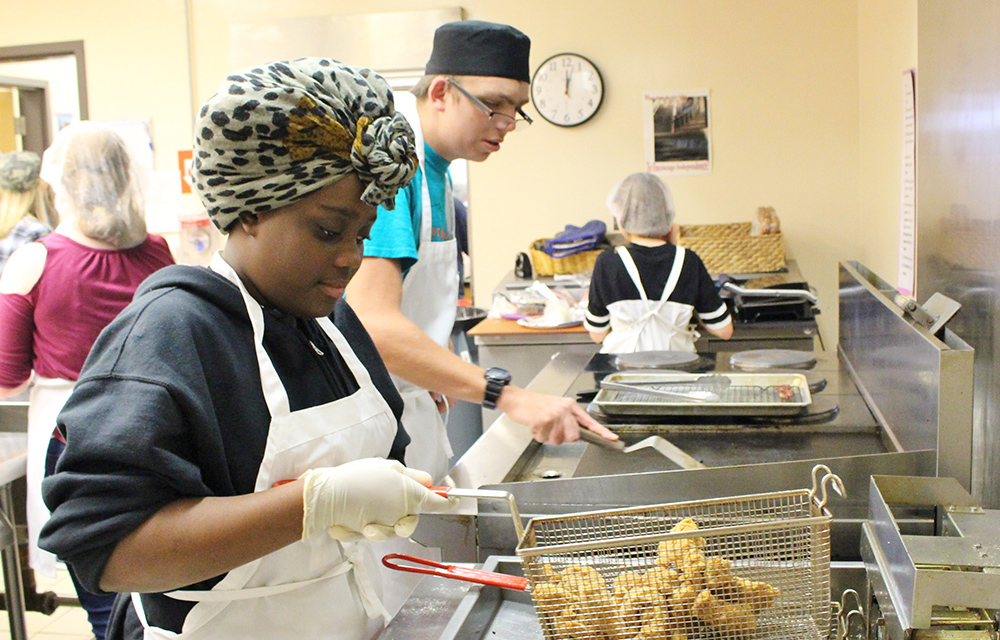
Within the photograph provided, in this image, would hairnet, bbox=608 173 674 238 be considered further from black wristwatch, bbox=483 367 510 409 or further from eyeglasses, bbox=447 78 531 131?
black wristwatch, bbox=483 367 510 409

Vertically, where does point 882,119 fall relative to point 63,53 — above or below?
below

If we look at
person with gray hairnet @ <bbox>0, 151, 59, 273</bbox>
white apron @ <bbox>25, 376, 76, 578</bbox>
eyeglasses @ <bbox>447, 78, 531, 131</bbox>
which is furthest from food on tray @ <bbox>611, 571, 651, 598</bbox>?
person with gray hairnet @ <bbox>0, 151, 59, 273</bbox>

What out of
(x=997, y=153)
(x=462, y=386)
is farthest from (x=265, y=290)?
(x=997, y=153)

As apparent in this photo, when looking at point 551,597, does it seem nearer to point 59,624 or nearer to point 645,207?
point 645,207

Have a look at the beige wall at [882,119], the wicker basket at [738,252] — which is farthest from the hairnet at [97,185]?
the beige wall at [882,119]

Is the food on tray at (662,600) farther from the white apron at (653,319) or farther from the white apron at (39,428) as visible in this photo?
the white apron at (653,319)

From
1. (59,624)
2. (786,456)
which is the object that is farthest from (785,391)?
(59,624)

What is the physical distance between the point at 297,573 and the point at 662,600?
445mm

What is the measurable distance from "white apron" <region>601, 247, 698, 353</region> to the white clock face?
2.00 m

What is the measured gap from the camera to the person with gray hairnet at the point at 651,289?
10.4 feet

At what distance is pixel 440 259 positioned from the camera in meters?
1.92

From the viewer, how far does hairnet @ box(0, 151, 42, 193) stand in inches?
134

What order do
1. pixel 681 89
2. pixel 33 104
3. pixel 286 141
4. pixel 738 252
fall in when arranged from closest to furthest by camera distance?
pixel 286 141
pixel 738 252
pixel 681 89
pixel 33 104

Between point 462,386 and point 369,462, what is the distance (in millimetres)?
806
